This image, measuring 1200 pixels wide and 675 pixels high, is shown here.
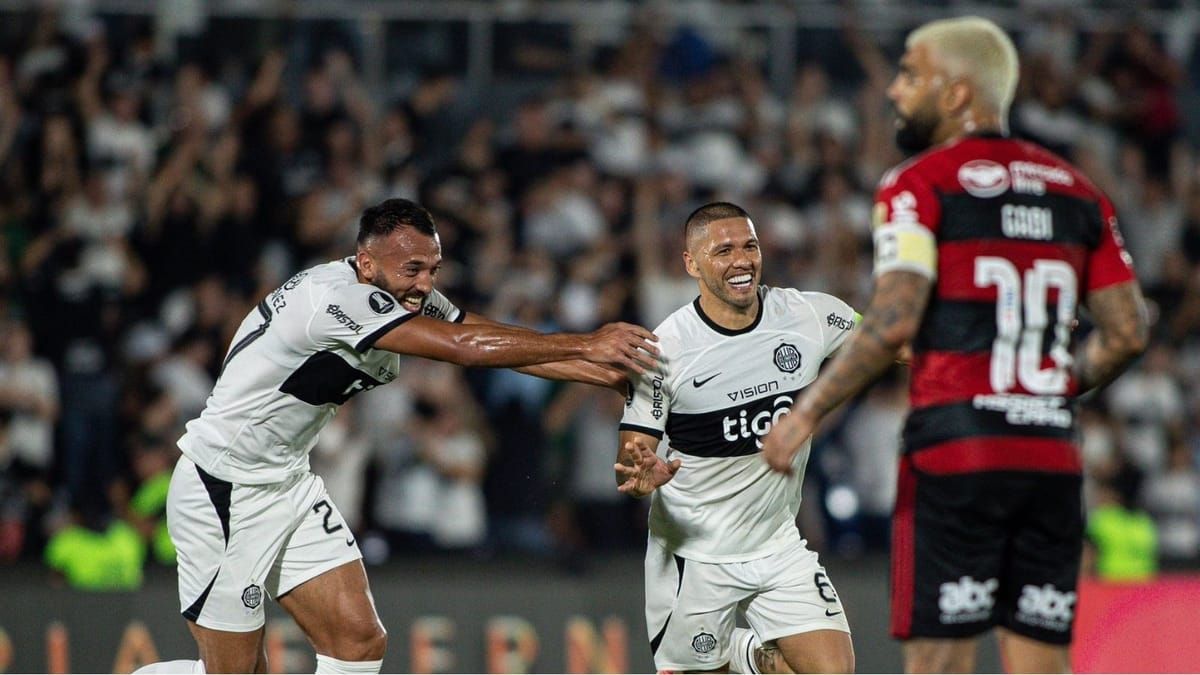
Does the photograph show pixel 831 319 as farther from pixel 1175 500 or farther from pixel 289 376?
pixel 1175 500

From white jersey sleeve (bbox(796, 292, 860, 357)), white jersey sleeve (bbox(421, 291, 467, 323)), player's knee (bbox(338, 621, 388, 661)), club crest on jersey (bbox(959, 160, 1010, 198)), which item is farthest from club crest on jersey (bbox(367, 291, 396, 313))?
club crest on jersey (bbox(959, 160, 1010, 198))

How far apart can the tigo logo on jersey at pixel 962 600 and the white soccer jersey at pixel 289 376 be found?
263cm

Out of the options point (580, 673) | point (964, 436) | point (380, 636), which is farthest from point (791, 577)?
point (580, 673)

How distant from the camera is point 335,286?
638cm

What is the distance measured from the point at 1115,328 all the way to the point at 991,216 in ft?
1.90

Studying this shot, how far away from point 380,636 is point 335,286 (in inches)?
61.1

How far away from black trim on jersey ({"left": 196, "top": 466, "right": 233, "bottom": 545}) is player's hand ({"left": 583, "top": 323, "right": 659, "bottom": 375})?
1696 millimetres

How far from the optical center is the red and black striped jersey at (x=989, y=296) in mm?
4508

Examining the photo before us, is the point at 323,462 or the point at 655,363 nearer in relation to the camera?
the point at 655,363

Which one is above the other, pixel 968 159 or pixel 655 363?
pixel 968 159

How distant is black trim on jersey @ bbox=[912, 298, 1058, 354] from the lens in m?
4.52

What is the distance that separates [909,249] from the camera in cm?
448

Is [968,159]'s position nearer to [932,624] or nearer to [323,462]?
[932,624]

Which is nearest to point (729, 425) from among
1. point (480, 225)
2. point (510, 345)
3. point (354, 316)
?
point (510, 345)
